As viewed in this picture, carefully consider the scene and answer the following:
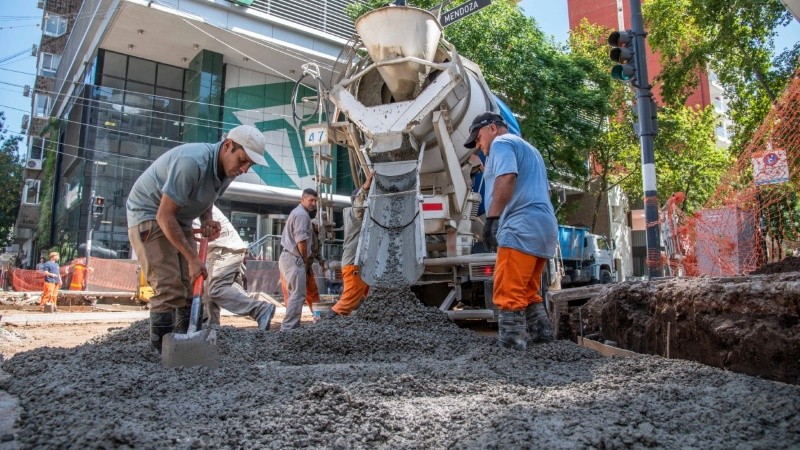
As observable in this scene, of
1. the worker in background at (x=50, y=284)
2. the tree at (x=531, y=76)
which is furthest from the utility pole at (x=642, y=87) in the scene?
the worker in background at (x=50, y=284)

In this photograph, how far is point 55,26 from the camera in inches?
1425

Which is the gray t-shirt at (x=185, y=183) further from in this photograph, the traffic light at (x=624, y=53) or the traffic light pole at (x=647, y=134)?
the traffic light at (x=624, y=53)

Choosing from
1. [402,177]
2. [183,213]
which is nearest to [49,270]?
[402,177]

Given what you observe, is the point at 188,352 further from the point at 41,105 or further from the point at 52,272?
the point at 41,105

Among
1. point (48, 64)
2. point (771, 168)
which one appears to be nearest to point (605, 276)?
point (771, 168)

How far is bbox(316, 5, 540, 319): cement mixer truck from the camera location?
6074 millimetres

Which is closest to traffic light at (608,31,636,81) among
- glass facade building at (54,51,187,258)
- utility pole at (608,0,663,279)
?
utility pole at (608,0,663,279)

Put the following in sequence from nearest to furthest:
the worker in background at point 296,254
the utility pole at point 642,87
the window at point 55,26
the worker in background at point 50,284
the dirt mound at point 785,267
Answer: the dirt mound at point 785,267 → the worker in background at point 296,254 → the utility pole at point 642,87 → the worker in background at point 50,284 → the window at point 55,26

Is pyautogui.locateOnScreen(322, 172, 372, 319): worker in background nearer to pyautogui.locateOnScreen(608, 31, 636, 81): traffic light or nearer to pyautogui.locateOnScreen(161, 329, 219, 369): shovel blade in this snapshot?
pyautogui.locateOnScreen(161, 329, 219, 369): shovel blade

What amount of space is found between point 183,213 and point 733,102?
18.3 m

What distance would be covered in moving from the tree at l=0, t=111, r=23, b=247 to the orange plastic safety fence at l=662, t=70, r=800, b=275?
3606cm

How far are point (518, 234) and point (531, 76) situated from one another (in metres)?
13.0

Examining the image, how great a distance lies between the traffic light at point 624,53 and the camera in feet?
26.2

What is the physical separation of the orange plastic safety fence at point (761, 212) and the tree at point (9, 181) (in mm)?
36062
